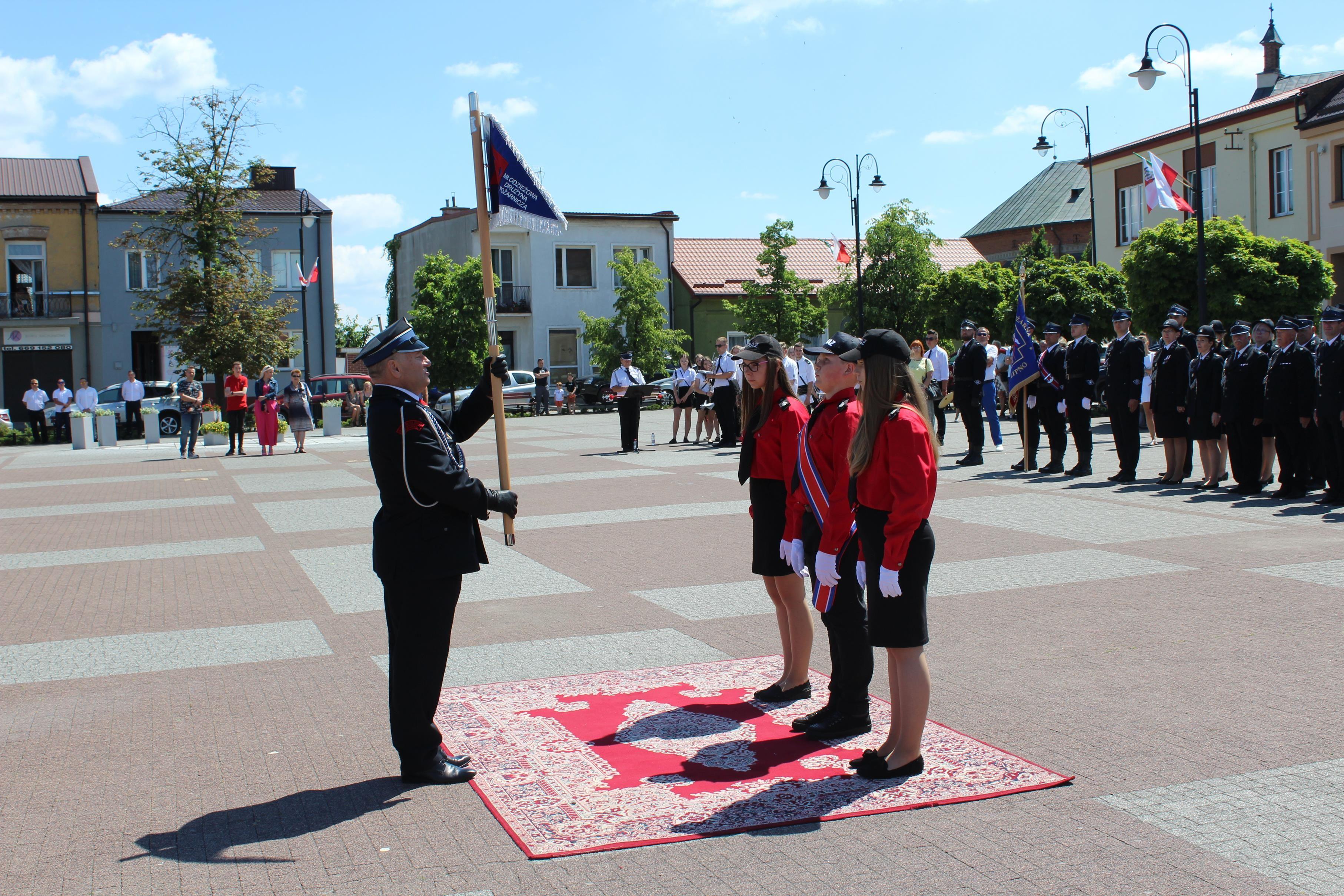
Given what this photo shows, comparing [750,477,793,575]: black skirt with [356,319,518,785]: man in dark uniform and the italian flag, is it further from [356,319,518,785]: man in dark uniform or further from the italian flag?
the italian flag

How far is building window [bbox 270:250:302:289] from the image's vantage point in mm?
48656

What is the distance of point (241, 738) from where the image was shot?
17.2 ft

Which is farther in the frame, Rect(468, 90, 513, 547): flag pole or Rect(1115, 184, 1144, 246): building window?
Rect(1115, 184, 1144, 246): building window

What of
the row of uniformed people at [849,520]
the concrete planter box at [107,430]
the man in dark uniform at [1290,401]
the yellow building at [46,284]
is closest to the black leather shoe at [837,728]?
the row of uniformed people at [849,520]

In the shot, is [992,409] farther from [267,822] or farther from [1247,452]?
[267,822]

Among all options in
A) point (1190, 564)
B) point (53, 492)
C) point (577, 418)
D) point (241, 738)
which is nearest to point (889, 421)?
point (241, 738)

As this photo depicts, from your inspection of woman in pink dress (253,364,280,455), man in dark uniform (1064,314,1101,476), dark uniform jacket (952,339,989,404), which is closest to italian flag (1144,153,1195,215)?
dark uniform jacket (952,339,989,404)

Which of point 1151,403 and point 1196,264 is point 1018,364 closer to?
point 1151,403

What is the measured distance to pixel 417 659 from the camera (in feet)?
15.2

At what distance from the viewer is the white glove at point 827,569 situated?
4691 millimetres

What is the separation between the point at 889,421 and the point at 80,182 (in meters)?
50.1

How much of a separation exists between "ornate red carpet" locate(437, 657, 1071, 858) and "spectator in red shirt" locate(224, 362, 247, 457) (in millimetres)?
18768

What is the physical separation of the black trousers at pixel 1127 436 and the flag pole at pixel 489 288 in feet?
34.8

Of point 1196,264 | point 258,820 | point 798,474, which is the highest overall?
point 1196,264
